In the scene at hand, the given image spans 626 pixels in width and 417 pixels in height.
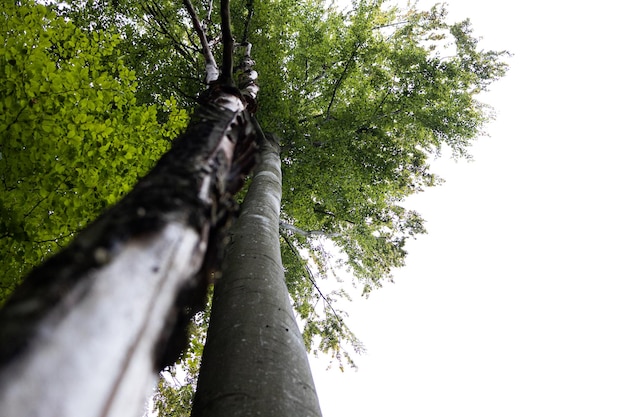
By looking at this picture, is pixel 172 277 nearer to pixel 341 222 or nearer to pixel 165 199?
pixel 165 199

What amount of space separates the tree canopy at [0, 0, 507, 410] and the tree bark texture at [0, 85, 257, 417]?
8.46ft

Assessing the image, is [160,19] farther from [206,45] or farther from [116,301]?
[116,301]

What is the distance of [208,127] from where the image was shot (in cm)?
120

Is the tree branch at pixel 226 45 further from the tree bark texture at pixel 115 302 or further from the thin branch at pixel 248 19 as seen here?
the thin branch at pixel 248 19

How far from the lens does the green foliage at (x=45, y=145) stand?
8.91ft

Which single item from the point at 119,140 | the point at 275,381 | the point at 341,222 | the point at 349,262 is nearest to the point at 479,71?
the point at 341,222

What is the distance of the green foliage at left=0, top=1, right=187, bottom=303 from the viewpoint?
8.91 ft

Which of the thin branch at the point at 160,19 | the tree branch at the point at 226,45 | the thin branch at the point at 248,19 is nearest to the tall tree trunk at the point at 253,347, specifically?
the tree branch at the point at 226,45

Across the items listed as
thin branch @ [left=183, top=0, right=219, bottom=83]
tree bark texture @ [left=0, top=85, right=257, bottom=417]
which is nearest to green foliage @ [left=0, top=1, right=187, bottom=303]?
thin branch @ [left=183, top=0, right=219, bottom=83]

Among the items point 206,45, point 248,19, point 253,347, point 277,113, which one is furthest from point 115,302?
point 248,19

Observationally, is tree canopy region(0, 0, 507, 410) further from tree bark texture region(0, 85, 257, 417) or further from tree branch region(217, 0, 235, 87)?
tree bark texture region(0, 85, 257, 417)

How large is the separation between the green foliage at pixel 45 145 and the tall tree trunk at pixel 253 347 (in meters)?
1.38

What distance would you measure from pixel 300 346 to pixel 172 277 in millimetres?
1558

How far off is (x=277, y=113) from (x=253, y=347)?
17.7ft
